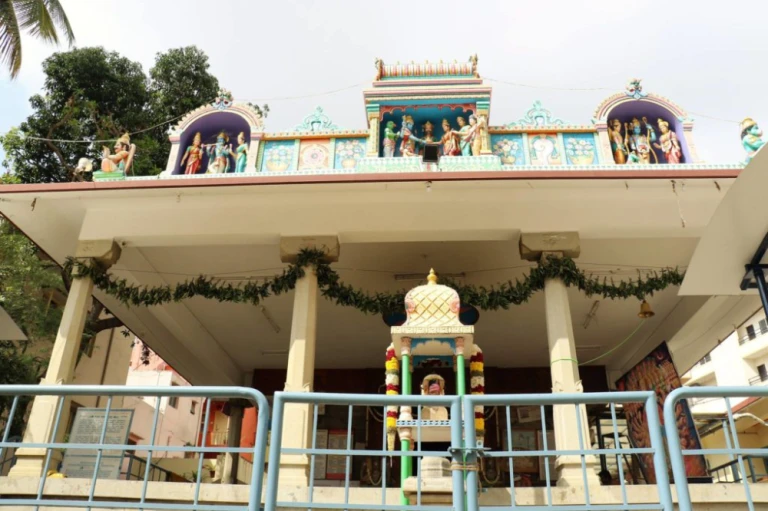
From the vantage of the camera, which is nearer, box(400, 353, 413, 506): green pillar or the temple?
box(400, 353, 413, 506): green pillar

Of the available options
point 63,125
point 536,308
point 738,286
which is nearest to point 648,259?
point 536,308

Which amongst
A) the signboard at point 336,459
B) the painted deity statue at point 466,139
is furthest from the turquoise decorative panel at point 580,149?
the signboard at point 336,459

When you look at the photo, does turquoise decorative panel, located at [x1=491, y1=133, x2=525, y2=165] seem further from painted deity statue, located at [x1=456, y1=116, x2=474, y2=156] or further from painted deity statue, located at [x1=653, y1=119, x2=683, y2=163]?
painted deity statue, located at [x1=653, y1=119, x2=683, y2=163]

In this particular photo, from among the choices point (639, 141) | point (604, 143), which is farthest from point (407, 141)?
point (639, 141)

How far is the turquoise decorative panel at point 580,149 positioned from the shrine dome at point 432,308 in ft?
12.9

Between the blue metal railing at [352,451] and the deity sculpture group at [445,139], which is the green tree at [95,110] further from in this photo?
the blue metal railing at [352,451]

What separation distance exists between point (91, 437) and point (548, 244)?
21.7 ft

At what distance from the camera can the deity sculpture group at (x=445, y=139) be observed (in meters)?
10.0

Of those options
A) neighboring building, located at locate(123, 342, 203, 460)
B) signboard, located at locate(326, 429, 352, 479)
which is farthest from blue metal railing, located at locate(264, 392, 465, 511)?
neighboring building, located at locate(123, 342, 203, 460)

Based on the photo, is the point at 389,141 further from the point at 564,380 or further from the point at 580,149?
the point at 564,380

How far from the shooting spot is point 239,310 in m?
12.0

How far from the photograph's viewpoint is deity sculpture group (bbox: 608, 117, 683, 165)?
9734mm

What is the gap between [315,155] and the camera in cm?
1038

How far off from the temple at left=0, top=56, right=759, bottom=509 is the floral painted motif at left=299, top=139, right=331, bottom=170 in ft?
0.17
